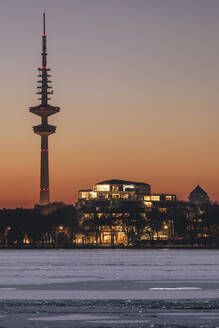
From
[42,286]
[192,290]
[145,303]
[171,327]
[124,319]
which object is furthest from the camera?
[42,286]

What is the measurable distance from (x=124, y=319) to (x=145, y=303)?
8.72 m

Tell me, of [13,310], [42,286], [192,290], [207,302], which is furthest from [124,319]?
[42,286]

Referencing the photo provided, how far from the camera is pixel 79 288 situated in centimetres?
6312

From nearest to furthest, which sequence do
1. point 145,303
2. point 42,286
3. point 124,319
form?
point 124,319 → point 145,303 → point 42,286

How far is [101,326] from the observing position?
36344mm

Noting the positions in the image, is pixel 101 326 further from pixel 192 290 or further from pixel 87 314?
pixel 192 290

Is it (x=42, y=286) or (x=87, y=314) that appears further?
(x=42, y=286)

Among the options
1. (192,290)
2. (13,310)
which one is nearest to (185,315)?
(13,310)

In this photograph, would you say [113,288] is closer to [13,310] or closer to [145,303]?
[145,303]

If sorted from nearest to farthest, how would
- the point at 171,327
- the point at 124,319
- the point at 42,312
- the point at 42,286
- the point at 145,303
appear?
the point at 171,327
the point at 124,319
the point at 42,312
the point at 145,303
the point at 42,286

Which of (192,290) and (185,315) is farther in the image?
(192,290)

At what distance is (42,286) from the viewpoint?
66062mm

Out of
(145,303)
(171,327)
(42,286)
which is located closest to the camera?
(171,327)

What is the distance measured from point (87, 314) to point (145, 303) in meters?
7.03
